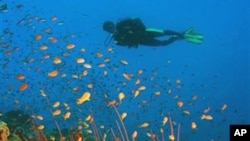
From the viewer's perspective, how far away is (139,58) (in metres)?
26.7

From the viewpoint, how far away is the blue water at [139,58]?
20.7 metres

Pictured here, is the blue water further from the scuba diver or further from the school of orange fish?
the scuba diver

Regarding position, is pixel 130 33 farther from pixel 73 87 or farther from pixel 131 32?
pixel 73 87

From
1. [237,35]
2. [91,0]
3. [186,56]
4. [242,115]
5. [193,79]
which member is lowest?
[242,115]

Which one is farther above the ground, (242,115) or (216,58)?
(216,58)

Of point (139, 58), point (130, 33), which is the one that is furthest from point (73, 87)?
point (130, 33)

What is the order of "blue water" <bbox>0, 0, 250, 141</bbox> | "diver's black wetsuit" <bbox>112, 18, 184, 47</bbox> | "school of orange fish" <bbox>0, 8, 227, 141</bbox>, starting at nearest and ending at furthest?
1. "diver's black wetsuit" <bbox>112, 18, 184, 47</bbox>
2. "school of orange fish" <bbox>0, 8, 227, 141</bbox>
3. "blue water" <bbox>0, 0, 250, 141</bbox>

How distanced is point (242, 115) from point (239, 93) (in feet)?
5.37

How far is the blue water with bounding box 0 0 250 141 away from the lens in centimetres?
2069

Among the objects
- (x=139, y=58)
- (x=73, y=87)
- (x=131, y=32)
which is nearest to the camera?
(x=131, y=32)

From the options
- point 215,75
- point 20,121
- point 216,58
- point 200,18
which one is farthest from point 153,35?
point 215,75

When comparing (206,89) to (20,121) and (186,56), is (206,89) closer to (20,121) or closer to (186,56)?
(186,56)

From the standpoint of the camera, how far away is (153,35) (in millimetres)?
10031

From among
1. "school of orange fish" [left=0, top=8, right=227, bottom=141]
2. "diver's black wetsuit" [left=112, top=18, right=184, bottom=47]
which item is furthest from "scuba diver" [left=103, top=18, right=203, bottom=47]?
"school of orange fish" [left=0, top=8, right=227, bottom=141]
